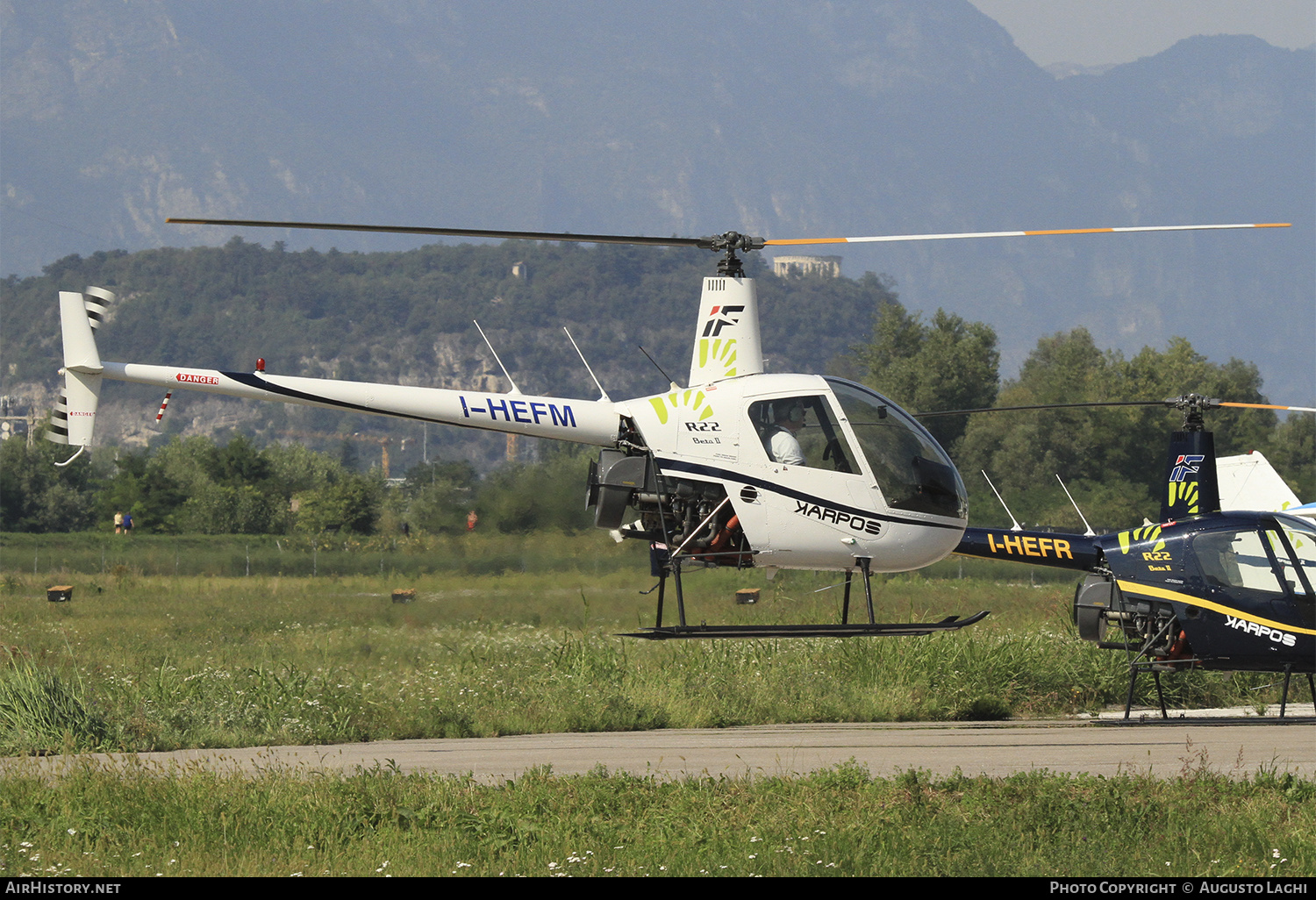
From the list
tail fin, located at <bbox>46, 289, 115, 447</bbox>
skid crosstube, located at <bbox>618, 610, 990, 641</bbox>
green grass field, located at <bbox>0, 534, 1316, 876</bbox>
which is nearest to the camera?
green grass field, located at <bbox>0, 534, 1316, 876</bbox>

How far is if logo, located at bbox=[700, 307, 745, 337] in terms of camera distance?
47.1 ft

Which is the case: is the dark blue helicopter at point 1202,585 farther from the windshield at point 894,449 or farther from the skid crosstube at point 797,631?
the skid crosstube at point 797,631

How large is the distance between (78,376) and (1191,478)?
14122 millimetres

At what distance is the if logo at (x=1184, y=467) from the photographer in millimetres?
19125

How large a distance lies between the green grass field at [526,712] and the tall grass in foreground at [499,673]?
5 cm

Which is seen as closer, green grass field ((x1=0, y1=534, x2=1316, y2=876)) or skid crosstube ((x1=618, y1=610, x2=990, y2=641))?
green grass field ((x1=0, y1=534, x2=1316, y2=876))

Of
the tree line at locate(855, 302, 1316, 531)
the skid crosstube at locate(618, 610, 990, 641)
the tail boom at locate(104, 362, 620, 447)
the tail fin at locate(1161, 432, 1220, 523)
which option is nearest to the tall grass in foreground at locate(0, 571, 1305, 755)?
the tail fin at locate(1161, 432, 1220, 523)

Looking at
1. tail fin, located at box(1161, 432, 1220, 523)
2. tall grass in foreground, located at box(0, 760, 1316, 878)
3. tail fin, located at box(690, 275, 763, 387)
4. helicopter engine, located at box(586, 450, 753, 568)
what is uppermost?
tail fin, located at box(690, 275, 763, 387)

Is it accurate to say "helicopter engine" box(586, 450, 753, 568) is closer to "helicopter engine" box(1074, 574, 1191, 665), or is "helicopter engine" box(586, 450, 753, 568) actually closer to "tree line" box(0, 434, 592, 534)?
"helicopter engine" box(1074, 574, 1191, 665)

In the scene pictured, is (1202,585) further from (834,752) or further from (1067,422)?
(1067,422)

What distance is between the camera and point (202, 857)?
30.5ft

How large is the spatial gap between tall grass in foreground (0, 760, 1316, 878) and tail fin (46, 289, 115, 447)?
4.56 meters
